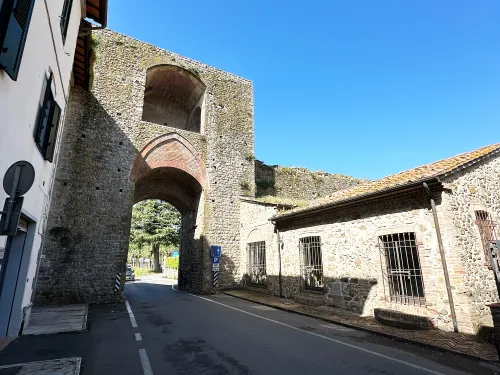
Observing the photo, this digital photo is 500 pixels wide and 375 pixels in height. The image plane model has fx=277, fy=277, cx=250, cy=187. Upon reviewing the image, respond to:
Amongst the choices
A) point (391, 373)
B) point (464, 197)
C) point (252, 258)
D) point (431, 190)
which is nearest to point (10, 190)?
point (391, 373)

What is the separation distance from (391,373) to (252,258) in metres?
10.8

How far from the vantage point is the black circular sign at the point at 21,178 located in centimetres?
292

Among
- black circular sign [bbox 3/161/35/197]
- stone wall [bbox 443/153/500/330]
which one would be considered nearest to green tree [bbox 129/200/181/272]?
stone wall [bbox 443/153/500/330]

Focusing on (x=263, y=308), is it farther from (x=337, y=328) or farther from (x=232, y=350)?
(x=232, y=350)

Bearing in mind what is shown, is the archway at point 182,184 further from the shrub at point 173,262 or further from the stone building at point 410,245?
the shrub at point 173,262

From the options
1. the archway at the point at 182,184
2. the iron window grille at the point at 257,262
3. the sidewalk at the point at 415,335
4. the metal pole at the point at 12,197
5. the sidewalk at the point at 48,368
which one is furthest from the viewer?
the archway at the point at 182,184

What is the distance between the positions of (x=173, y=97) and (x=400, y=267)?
1744 cm

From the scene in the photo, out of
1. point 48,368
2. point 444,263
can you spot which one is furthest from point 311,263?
point 48,368

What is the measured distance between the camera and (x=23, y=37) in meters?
3.68

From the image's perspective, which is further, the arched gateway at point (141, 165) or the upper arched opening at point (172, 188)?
the upper arched opening at point (172, 188)

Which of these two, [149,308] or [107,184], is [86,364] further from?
[107,184]

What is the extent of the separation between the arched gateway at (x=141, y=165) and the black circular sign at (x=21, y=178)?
10399 millimetres

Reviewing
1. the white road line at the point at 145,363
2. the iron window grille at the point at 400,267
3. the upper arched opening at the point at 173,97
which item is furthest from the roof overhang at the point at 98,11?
the iron window grille at the point at 400,267

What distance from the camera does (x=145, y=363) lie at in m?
4.66
